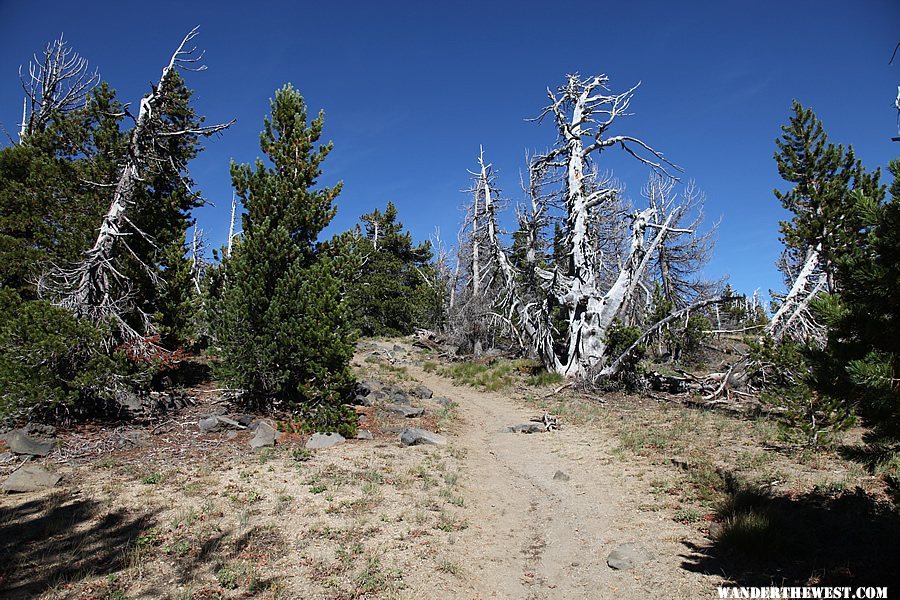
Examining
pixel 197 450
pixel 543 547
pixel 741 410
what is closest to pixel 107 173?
pixel 197 450

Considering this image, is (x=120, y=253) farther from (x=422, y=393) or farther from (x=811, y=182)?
(x=811, y=182)

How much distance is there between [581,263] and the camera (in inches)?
705

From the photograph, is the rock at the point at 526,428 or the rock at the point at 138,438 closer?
the rock at the point at 138,438

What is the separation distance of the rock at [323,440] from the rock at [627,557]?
616cm

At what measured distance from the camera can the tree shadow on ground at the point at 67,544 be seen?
428 centimetres

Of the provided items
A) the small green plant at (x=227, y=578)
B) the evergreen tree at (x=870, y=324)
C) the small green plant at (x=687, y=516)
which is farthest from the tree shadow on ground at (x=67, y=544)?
the evergreen tree at (x=870, y=324)

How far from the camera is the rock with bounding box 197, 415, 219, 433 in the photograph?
9.79 m

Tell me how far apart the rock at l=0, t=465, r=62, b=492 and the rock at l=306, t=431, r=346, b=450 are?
13.1 feet

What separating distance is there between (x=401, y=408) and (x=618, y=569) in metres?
8.45

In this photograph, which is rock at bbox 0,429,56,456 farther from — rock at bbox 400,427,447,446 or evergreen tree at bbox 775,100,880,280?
evergreen tree at bbox 775,100,880,280

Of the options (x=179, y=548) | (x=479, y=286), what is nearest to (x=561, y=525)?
(x=179, y=548)

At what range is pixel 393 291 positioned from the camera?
113 ft

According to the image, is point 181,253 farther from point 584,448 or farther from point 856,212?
point 856,212

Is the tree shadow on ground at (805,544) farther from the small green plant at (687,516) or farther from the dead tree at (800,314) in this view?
the dead tree at (800,314)
